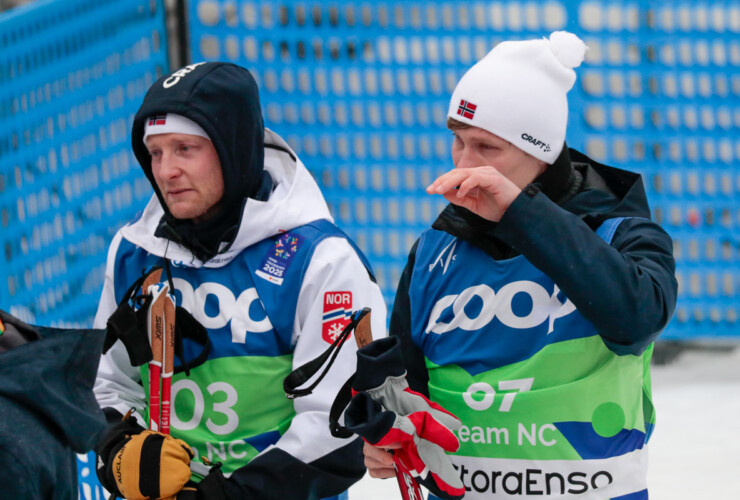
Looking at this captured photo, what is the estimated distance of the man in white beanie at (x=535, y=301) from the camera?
2029 millimetres

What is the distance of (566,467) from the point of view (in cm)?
220

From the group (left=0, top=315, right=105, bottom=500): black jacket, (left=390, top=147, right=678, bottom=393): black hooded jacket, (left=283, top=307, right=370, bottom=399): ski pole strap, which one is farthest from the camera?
(left=283, top=307, right=370, bottom=399): ski pole strap

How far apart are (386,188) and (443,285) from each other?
10.1ft

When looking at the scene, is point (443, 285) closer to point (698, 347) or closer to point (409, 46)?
point (409, 46)

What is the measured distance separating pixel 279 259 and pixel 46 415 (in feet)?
3.55

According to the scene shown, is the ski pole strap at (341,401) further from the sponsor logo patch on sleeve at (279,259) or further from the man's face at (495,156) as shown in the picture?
the man's face at (495,156)

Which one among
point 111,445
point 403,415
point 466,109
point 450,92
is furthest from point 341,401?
point 450,92

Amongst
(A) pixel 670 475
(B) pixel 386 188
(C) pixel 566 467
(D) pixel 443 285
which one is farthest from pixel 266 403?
(B) pixel 386 188

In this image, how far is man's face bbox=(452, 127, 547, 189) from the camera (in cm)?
234

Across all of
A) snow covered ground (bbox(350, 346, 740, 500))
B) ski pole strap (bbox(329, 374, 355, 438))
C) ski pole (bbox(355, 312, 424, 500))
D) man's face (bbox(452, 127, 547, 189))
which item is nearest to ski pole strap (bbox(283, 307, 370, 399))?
ski pole (bbox(355, 312, 424, 500))

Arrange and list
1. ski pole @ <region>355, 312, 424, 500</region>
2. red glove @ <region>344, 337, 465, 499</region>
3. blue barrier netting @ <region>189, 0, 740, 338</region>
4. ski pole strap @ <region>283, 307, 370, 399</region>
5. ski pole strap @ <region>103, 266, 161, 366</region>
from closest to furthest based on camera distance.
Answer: red glove @ <region>344, 337, 465, 499</region> → ski pole @ <region>355, 312, 424, 500</region> → ski pole strap @ <region>283, 307, 370, 399</region> → ski pole strap @ <region>103, 266, 161, 366</region> → blue barrier netting @ <region>189, 0, 740, 338</region>

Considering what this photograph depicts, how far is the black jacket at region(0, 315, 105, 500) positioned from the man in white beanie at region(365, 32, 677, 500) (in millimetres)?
767

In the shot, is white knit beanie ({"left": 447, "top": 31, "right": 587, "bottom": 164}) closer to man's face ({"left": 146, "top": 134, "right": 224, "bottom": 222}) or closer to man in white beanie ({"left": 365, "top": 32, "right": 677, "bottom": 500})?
man in white beanie ({"left": 365, "top": 32, "right": 677, "bottom": 500})

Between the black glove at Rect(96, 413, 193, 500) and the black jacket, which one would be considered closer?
the black jacket
